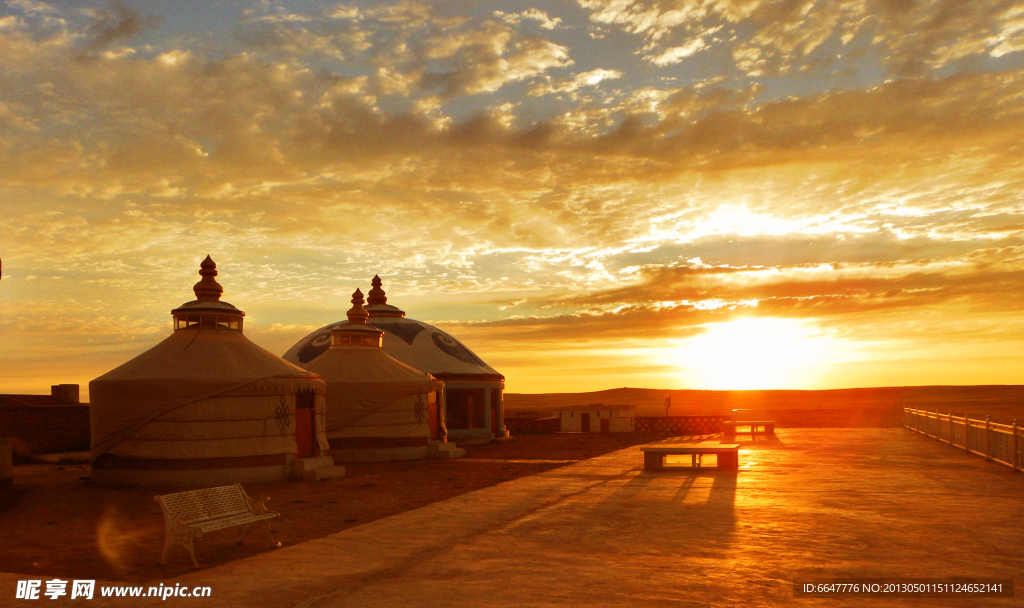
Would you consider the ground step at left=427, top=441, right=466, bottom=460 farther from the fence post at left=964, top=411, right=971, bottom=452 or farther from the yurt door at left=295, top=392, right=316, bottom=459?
the fence post at left=964, top=411, right=971, bottom=452

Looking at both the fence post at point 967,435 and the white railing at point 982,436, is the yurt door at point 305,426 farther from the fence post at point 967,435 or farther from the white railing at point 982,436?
the fence post at point 967,435

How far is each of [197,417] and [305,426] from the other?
3.17 m

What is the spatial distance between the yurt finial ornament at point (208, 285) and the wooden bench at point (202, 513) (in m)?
11.8

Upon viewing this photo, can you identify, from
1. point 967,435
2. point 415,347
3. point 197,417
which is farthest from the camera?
point 415,347

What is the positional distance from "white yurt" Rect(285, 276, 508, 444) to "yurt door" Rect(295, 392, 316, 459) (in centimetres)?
1020

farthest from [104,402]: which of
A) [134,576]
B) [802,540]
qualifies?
[802,540]

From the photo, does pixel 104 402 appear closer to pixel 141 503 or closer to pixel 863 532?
pixel 141 503

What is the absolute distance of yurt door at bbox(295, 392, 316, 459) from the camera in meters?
20.1

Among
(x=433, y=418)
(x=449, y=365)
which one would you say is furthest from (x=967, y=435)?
(x=449, y=365)

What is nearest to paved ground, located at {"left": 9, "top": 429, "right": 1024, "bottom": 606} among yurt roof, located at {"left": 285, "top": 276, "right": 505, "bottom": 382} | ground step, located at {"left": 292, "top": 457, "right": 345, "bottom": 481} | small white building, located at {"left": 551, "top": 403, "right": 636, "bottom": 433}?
ground step, located at {"left": 292, "top": 457, "right": 345, "bottom": 481}

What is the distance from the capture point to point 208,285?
20.7 meters

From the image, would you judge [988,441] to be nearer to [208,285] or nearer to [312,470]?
[312,470]

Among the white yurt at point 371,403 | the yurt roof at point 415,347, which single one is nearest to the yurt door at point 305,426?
the white yurt at point 371,403

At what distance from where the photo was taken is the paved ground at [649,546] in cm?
675
